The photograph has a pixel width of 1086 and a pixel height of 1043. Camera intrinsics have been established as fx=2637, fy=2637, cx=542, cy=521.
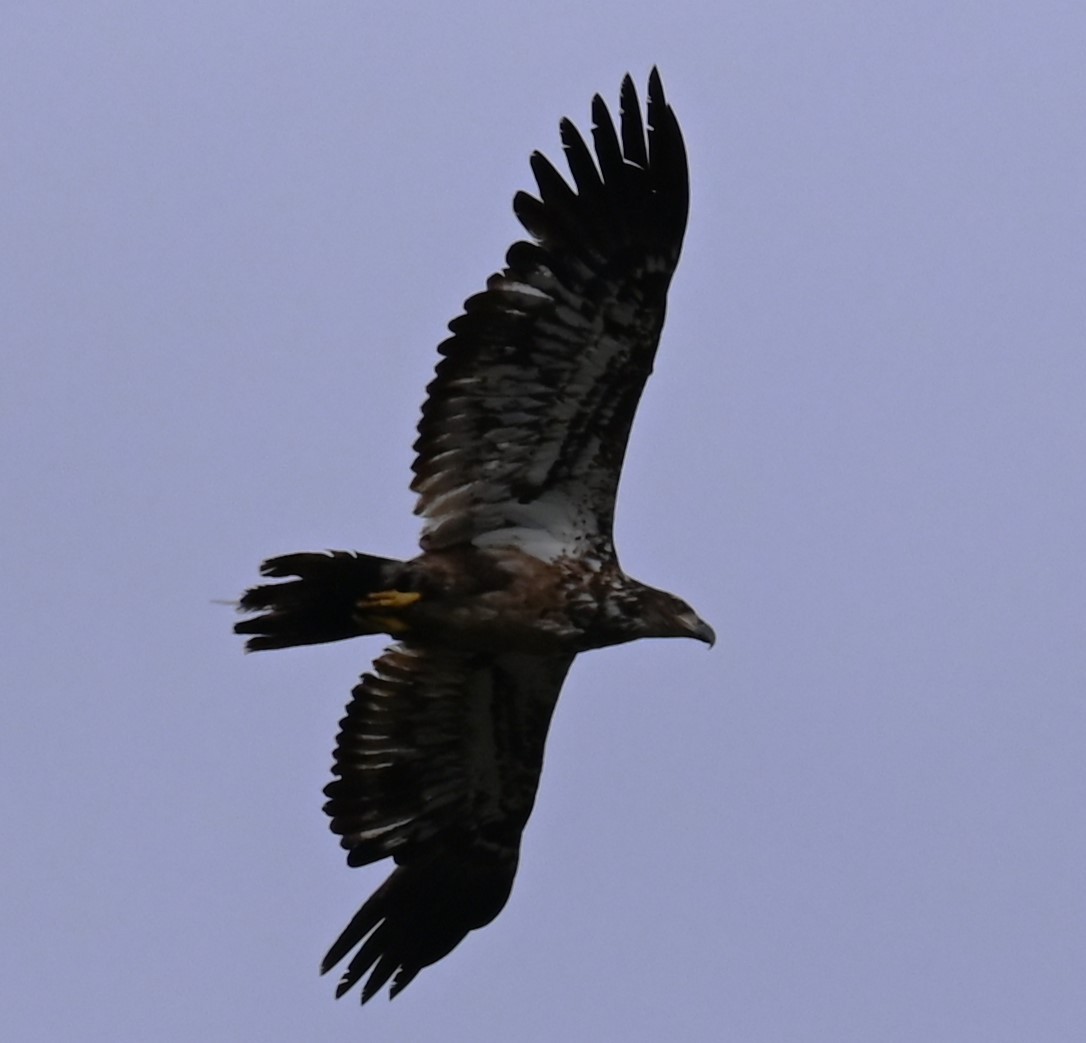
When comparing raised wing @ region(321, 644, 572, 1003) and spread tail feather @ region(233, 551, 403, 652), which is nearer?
spread tail feather @ region(233, 551, 403, 652)

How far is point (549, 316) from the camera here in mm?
12227

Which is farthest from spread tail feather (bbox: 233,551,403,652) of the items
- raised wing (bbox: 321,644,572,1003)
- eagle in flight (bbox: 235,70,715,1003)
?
raised wing (bbox: 321,644,572,1003)

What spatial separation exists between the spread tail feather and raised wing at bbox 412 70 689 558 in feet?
1.26

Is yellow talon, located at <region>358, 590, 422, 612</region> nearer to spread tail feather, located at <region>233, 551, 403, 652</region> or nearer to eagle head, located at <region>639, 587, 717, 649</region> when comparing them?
spread tail feather, located at <region>233, 551, 403, 652</region>

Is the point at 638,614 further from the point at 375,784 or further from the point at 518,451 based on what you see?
the point at 375,784

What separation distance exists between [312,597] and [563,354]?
65.0 inches

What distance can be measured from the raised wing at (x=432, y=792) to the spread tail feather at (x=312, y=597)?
0.82 metres

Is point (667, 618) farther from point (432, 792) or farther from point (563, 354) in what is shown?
point (432, 792)

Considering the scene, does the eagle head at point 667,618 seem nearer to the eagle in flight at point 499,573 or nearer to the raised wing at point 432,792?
the eagle in flight at point 499,573

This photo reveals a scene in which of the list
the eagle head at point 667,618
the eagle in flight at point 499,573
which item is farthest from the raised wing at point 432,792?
the eagle head at point 667,618

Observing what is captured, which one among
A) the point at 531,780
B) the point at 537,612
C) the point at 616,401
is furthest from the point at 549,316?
the point at 531,780

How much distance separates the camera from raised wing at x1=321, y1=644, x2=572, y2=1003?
13406 millimetres

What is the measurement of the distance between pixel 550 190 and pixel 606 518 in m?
1.67

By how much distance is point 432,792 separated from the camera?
1366 centimetres
